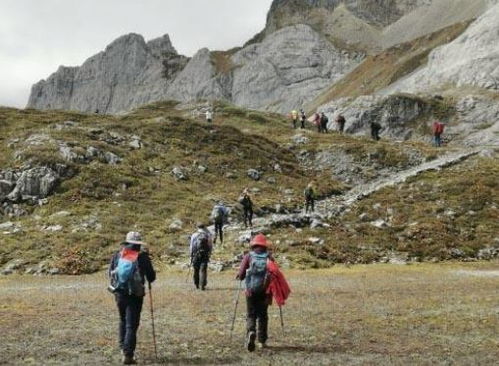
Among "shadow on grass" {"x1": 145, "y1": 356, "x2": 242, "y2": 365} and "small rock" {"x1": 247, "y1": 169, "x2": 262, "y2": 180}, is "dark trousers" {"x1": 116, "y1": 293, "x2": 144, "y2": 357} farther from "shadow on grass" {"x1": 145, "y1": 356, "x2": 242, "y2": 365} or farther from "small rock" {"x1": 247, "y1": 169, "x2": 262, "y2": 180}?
"small rock" {"x1": 247, "y1": 169, "x2": 262, "y2": 180}

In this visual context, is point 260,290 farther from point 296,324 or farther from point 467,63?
point 467,63

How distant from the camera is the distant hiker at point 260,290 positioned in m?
15.7

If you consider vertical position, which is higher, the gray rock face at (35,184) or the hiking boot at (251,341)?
the gray rock face at (35,184)

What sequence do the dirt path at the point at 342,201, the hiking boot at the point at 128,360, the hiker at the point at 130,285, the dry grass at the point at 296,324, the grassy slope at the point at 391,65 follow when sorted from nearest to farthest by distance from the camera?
the hiking boot at the point at 128,360 → the hiker at the point at 130,285 → the dry grass at the point at 296,324 → the dirt path at the point at 342,201 → the grassy slope at the point at 391,65

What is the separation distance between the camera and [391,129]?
4077 inches

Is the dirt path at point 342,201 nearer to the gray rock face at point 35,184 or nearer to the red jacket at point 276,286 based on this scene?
the gray rock face at point 35,184

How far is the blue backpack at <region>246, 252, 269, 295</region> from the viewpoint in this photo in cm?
1568

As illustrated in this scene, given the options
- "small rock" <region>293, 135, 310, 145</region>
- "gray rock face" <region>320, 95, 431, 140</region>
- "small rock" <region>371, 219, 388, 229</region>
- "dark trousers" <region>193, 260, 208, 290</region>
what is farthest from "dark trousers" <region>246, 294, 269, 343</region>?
"gray rock face" <region>320, 95, 431, 140</region>

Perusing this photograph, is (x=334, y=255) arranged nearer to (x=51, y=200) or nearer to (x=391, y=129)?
(x=51, y=200)

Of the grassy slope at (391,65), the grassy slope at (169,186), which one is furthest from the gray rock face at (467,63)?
the grassy slope at (169,186)

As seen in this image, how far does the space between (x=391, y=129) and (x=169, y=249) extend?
232ft

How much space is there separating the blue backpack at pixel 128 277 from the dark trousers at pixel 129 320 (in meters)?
0.22

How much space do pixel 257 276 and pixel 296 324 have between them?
4247mm

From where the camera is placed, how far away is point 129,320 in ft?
47.6
